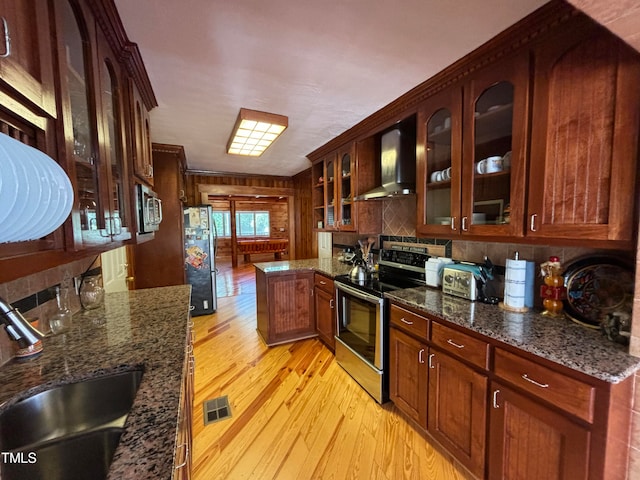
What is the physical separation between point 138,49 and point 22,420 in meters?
1.74

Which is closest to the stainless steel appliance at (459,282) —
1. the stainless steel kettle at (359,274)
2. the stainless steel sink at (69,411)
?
the stainless steel kettle at (359,274)

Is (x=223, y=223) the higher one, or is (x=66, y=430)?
(x=223, y=223)

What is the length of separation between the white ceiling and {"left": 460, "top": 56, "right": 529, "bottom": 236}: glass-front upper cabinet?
0.77 feet

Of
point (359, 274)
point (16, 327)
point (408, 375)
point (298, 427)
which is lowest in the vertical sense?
point (298, 427)

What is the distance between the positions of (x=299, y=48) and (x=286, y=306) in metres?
2.47

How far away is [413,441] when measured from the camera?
1.74 metres

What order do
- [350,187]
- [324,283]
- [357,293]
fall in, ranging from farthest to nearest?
[350,187] < [324,283] < [357,293]

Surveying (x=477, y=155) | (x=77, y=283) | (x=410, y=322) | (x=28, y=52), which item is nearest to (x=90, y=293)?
(x=77, y=283)

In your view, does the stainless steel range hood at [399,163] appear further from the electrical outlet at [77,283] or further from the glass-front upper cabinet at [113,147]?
the electrical outlet at [77,283]

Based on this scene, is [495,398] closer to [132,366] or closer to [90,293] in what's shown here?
[132,366]

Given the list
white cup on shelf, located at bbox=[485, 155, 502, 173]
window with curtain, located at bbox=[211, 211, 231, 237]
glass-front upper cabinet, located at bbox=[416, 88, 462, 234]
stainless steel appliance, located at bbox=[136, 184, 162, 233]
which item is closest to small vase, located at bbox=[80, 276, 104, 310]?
stainless steel appliance, located at bbox=[136, 184, 162, 233]

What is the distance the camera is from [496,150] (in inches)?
60.3

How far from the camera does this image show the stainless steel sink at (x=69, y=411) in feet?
2.79

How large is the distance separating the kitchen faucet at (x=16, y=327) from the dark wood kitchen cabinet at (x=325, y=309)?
2255 mm
